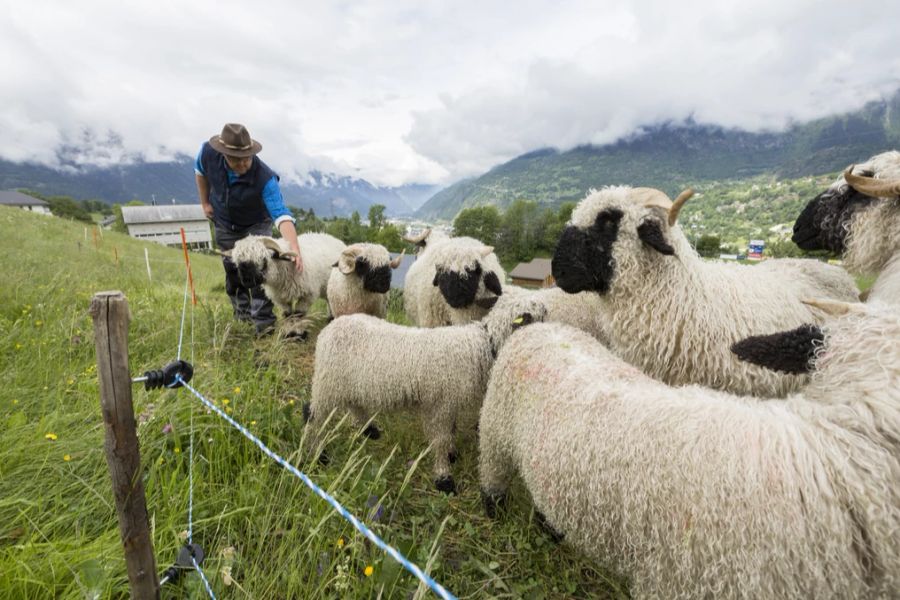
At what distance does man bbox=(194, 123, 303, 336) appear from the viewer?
4.78 metres

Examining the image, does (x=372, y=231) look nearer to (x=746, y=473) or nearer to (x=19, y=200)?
(x=746, y=473)

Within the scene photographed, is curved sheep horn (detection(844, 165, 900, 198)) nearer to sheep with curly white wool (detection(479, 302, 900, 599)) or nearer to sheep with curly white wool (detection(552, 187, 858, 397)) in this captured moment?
sheep with curly white wool (detection(552, 187, 858, 397))

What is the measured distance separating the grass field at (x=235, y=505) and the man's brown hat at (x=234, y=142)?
2.59m

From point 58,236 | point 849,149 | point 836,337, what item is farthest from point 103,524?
point 849,149

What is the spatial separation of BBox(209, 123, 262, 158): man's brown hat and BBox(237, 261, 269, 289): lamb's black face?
4.63 ft

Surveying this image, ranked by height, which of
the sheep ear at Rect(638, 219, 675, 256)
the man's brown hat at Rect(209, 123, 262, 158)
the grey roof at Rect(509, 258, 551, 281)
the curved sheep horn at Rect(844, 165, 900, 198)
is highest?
the man's brown hat at Rect(209, 123, 262, 158)

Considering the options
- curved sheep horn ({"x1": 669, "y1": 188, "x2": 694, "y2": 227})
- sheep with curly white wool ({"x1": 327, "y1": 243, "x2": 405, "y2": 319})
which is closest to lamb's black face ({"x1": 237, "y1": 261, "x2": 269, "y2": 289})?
sheep with curly white wool ({"x1": 327, "y1": 243, "x2": 405, "y2": 319})

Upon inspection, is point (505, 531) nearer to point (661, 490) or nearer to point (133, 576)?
point (661, 490)

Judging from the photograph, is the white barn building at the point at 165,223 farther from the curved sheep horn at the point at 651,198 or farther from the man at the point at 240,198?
the curved sheep horn at the point at 651,198

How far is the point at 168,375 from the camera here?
194cm

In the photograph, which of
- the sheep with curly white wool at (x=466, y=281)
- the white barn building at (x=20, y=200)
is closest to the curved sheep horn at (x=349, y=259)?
the sheep with curly white wool at (x=466, y=281)

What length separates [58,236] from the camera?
16.0 metres

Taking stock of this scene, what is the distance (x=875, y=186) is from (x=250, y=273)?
6170 mm

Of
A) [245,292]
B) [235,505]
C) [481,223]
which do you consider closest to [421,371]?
[235,505]
